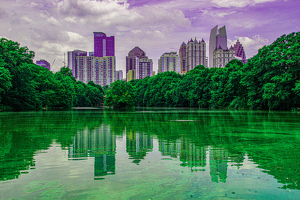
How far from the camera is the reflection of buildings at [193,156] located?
6846 millimetres

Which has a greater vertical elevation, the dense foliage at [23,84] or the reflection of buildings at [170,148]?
the dense foliage at [23,84]

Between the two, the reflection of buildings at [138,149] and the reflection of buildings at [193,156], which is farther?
the reflection of buildings at [138,149]

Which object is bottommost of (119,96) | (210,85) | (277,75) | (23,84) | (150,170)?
(150,170)

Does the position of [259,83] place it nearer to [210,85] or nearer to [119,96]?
[210,85]

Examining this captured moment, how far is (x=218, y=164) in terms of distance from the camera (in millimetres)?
6859

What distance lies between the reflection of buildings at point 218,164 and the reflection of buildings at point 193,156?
242 millimetres

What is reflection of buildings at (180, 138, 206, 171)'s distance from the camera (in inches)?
270

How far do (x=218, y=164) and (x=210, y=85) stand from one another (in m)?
73.1

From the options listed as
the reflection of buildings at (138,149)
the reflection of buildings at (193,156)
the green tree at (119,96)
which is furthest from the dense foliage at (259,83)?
the reflection of buildings at (138,149)

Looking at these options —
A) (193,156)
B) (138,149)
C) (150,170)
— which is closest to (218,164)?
(193,156)

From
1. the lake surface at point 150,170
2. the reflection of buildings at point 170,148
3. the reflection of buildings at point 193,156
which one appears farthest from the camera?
the reflection of buildings at point 170,148

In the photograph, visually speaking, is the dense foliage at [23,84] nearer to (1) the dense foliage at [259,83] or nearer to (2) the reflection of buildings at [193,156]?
(2) the reflection of buildings at [193,156]

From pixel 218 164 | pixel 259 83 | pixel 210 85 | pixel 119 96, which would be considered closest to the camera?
pixel 218 164

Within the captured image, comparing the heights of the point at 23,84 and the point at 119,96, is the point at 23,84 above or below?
above
